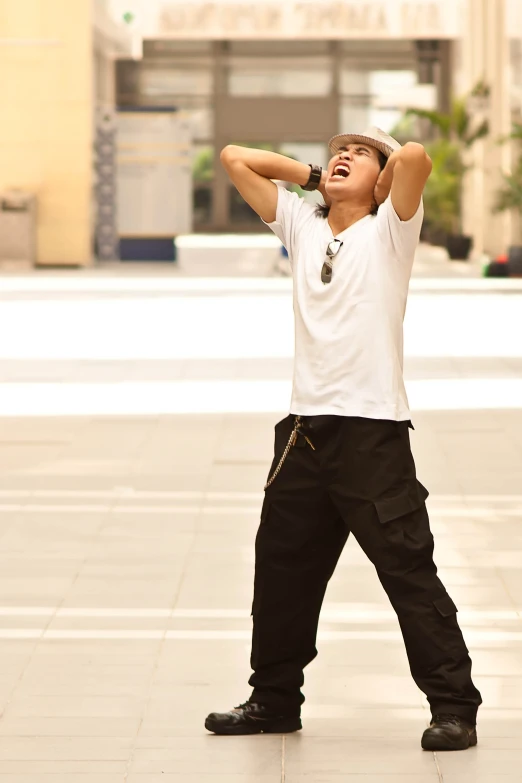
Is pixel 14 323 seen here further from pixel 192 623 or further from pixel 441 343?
pixel 192 623

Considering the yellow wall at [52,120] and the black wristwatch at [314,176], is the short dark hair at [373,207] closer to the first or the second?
the black wristwatch at [314,176]

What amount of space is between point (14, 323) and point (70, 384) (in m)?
6.04

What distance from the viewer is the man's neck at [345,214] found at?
12.3 ft

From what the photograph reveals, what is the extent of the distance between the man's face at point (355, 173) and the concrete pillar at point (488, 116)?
26.7 meters

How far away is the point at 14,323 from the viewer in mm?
17766

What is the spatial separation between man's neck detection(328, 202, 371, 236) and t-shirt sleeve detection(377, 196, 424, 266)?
92 millimetres

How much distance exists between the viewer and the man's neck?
3.74 meters

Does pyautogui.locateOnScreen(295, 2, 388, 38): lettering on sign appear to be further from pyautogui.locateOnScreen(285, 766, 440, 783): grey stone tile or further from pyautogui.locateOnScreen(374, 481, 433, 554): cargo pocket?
pyautogui.locateOnScreen(285, 766, 440, 783): grey stone tile

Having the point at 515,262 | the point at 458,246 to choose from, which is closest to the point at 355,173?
the point at 515,262

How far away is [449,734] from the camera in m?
3.65

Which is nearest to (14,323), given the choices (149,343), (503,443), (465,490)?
(149,343)

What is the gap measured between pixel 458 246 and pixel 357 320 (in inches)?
1193

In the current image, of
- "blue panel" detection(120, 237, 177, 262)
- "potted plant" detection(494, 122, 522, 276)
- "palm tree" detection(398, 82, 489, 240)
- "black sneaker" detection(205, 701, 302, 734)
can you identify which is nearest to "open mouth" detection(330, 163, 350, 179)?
"black sneaker" detection(205, 701, 302, 734)

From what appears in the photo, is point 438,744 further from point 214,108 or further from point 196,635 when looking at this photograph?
point 214,108
